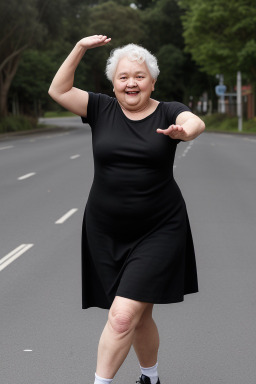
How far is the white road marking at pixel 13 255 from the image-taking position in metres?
8.20

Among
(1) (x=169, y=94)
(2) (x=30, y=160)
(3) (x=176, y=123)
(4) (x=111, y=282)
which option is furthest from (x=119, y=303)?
(1) (x=169, y=94)

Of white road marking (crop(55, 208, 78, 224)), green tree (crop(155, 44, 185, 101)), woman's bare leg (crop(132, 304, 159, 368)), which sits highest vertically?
woman's bare leg (crop(132, 304, 159, 368))

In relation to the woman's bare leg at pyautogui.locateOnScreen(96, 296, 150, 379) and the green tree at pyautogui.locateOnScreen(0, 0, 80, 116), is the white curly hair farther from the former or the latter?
the green tree at pyautogui.locateOnScreen(0, 0, 80, 116)

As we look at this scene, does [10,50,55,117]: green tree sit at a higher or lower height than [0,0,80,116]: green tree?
lower

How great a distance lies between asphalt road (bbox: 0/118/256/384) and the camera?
4.75m

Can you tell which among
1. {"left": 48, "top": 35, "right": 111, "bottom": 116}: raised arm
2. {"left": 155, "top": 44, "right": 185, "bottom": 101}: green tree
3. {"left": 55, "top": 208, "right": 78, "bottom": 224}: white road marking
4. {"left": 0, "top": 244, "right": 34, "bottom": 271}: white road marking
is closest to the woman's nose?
{"left": 48, "top": 35, "right": 111, "bottom": 116}: raised arm

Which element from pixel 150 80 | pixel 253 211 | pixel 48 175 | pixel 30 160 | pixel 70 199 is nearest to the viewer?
pixel 150 80

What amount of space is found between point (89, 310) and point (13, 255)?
250 centimetres

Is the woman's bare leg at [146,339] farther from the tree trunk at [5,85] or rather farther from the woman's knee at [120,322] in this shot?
the tree trunk at [5,85]

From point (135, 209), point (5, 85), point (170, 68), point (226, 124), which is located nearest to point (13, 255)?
point (135, 209)

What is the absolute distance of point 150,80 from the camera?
3.80 metres

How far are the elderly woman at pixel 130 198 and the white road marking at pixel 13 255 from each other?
14.1 ft

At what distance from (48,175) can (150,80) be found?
1537 cm

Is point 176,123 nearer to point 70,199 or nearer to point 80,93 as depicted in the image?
point 80,93
